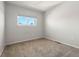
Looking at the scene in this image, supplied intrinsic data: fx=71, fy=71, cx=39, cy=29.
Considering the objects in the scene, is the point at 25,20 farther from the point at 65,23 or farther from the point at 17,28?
the point at 65,23

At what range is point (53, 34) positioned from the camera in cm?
301

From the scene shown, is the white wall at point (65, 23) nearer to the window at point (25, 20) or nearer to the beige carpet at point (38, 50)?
the beige carpet at point (38, 50)

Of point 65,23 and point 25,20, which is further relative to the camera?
point 65,23

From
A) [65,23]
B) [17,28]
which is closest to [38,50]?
[17,28]

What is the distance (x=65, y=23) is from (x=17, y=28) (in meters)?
1.66

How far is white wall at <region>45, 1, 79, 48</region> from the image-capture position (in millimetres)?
2303

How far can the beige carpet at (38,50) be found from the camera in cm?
191

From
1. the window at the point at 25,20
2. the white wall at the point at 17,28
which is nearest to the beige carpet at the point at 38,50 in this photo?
the white wall at the point at 17,28

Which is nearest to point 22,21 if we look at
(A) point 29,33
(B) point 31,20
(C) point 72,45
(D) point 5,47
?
(B) point 31,20

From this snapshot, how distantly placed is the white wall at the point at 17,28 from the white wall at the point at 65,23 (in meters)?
0.32

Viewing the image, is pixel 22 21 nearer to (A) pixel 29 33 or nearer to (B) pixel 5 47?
(A) pixel 29 33

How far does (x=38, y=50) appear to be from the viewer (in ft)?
7.18

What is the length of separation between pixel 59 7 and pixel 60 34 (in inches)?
41.9

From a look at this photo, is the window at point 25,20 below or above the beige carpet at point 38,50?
above
